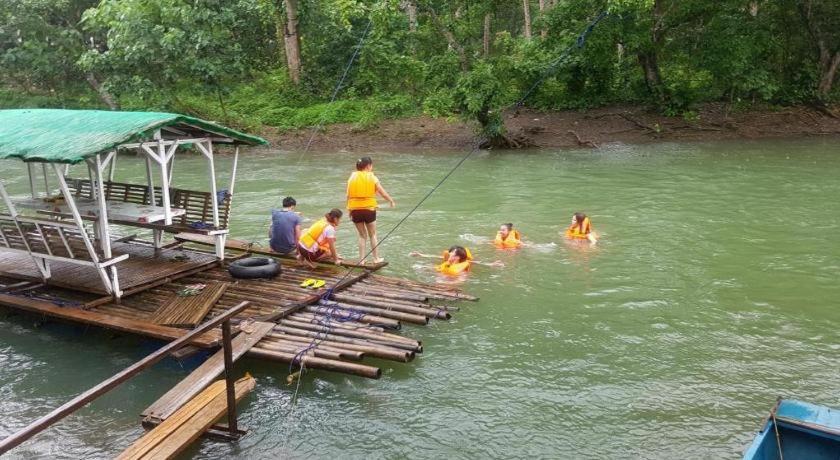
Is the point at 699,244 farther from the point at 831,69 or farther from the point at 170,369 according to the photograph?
the point at 831,69

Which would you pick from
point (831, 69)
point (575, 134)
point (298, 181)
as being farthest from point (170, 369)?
point (831, 69)

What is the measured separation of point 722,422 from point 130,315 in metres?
6.49

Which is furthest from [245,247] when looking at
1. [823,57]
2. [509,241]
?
[823,57]

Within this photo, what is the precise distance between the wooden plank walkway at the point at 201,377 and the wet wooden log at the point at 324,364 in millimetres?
182

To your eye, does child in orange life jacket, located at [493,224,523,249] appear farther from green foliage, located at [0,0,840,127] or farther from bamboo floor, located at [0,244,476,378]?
green foliage, located at [0,0,840,127]

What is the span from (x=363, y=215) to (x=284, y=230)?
1.29 metres

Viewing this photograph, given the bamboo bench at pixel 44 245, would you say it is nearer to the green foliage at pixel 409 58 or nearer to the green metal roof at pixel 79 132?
the green metal roof at pixel 79 132

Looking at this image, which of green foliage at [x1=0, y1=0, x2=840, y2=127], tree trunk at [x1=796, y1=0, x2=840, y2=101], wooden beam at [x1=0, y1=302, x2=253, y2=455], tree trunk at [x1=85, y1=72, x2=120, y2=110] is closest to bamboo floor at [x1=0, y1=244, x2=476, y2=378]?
wooden beam at [x1=0, y1=302, x2=253, y2=455]

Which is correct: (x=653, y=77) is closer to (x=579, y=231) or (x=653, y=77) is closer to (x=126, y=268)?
(x=579, y=231)

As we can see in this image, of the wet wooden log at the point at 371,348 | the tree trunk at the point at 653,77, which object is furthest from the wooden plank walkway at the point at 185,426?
the tree trunk at the point at 653,77

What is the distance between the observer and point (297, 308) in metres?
8.20

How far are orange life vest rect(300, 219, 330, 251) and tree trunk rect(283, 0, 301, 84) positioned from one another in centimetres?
2091

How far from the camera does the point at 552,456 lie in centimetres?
590

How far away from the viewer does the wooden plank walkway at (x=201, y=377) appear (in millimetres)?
6160
